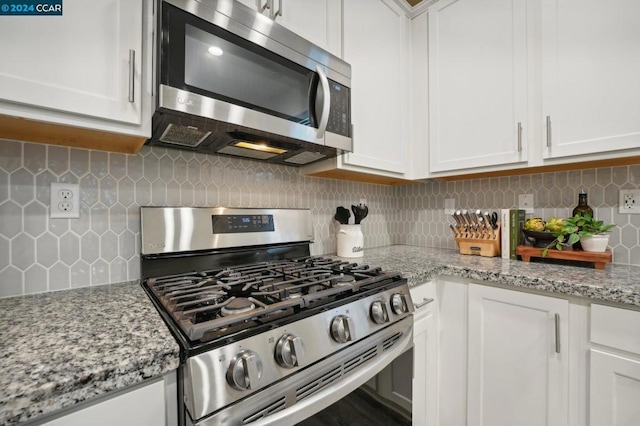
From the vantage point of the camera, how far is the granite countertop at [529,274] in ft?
3.18

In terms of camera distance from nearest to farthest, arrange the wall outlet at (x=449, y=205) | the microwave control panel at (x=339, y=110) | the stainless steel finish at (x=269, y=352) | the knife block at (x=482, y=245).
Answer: the stainless steel finish at (x=269, y=352)
the microwave control panel at (x=339, y=110)
the knife block at (x=482, y=245)
the wall outlet at (x=449, y=205)

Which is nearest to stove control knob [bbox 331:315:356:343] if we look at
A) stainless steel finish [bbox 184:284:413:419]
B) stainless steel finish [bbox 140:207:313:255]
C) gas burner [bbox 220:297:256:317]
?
stainless steel finish [bbox 184:284:413:419]

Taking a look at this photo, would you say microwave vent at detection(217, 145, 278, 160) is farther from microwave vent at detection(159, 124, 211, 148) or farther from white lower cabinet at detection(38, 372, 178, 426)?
white lower cabinet at detection(38, 372, 178, 426)

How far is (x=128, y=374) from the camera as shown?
49 centimetres

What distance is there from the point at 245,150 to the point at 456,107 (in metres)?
1.21

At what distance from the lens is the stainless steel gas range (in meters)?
0.57

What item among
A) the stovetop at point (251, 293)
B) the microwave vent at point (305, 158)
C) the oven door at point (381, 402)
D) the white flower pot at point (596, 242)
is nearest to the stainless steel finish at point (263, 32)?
the microwave vent at point (305, 158)

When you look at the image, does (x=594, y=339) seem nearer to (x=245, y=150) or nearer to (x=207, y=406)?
(x=207, y=406)

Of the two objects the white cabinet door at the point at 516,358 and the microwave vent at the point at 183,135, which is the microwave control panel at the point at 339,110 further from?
the white cabinet door at the point at 516,358

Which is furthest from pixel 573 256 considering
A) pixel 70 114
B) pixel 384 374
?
pixel 70 114

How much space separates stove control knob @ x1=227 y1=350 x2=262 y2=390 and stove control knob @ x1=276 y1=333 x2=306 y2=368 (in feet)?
0.22

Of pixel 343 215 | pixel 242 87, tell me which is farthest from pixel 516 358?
pixel 242 87

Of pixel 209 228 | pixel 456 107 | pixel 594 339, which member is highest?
pixel 456 107

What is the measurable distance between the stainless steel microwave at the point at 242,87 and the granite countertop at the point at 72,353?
0.58 m
